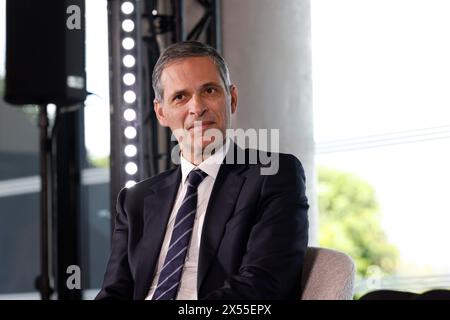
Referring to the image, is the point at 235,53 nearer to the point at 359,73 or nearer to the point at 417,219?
the point at 359,73

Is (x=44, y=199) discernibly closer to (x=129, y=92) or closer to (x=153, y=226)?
(x=129, y=92)

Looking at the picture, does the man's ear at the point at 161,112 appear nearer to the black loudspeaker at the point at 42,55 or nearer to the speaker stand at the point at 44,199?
the black loudspeaker at the point at 42,55

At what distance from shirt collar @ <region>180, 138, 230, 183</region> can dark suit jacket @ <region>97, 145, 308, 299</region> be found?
27mm

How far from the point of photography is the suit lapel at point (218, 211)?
188cm

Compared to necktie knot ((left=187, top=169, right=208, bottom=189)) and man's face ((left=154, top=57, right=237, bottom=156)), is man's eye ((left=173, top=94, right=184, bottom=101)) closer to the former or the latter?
man's face ((left=154, top=57, right=237, bottom=156))

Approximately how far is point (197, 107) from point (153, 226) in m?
0.31

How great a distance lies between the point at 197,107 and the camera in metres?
2.04

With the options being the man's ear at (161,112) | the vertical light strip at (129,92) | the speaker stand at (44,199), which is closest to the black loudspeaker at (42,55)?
the speaker stand at (44,199)

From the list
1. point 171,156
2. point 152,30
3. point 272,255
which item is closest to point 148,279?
point 272,255

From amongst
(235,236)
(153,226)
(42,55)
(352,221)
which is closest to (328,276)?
(235,236)

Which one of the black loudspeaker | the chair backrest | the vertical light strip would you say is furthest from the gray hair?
the vertical light strip

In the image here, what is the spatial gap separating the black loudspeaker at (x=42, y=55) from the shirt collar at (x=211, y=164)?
188 cm

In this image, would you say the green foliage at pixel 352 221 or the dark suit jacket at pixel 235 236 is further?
the green foliage at pixel 352 221

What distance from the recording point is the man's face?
6.70 ft
